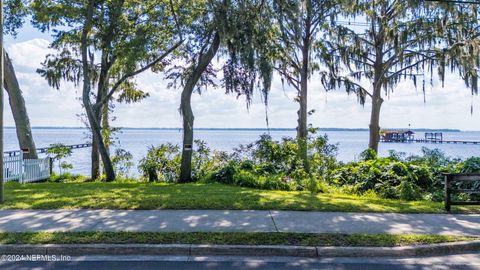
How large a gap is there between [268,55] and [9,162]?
9339 mm

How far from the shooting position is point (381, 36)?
18453 mm

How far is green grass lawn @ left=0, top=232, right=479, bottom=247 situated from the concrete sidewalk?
0.30 m

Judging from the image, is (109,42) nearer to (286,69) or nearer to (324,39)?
(286,69)

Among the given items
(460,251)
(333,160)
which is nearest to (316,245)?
(460,251)

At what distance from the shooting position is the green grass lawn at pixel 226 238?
5.54 meters

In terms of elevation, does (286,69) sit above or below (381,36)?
below

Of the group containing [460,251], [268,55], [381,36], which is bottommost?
[460,251]

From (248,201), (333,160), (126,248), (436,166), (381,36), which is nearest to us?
(126,248)

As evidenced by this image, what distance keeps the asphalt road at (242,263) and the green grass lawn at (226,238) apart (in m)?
0.36

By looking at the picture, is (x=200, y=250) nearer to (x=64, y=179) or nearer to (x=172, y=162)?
(x=172, y=162)

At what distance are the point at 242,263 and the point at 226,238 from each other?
0.72 meters

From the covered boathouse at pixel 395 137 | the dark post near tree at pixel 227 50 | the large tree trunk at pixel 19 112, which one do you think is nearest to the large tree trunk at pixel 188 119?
the dark post near tree at pixel 227 50

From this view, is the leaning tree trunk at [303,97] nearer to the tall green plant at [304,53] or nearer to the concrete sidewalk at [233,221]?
the tall green plant at [304,53]

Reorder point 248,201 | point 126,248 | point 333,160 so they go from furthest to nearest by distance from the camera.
Result: point 333,160, point 248,201, point 126,248
